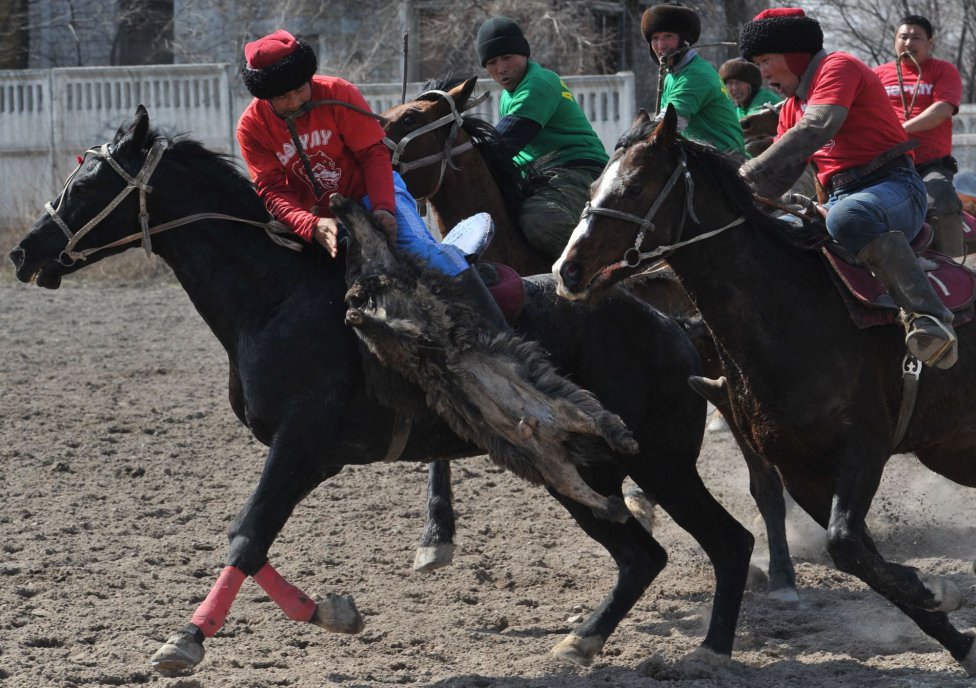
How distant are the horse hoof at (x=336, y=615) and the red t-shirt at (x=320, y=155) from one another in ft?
4.65

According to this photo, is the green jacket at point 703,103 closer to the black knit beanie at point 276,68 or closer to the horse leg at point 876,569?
the black knit beanie at point 276,68

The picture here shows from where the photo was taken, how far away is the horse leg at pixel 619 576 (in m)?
5.00

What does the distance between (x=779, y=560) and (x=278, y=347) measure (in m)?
2.63

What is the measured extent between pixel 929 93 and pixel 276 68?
421cm

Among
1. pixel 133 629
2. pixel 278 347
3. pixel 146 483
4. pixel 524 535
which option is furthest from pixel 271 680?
pixel 146 483

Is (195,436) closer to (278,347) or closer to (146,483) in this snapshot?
(146,483)

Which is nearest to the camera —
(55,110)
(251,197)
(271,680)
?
(271,680)

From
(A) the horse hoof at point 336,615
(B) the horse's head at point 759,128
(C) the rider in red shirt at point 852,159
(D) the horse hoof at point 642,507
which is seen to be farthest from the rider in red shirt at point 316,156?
(B) the horse's head at point 759,128

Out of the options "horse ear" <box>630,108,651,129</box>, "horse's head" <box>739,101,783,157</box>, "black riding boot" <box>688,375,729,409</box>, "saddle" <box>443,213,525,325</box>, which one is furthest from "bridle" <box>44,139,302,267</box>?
"horse's head" <box>739,101,783,157</box>

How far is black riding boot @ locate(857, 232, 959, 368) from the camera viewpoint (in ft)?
14.9

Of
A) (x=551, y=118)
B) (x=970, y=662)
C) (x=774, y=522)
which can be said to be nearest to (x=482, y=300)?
(x=774, y=522)

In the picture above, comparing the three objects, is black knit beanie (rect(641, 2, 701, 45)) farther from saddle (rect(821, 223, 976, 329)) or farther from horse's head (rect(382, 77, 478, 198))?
saddle (rect(821, 223, 976, 329))

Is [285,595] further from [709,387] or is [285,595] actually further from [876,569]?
[876,569]

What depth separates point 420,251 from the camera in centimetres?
498
